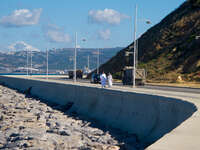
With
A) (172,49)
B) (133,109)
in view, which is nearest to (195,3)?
(172,49)

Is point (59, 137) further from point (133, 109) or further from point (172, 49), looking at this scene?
point (172, 49)

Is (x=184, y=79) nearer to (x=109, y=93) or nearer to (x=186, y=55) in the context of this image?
(x=186, y=55)

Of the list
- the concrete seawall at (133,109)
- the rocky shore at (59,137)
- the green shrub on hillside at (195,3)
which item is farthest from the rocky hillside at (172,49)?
the rocky shore at (59,137)

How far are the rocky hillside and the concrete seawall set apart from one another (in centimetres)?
3481

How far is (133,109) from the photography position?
57.9 feet

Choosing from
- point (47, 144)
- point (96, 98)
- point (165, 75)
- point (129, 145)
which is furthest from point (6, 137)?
point (165, 75)

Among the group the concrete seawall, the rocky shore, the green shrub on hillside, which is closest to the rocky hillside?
the green shrub on hillside

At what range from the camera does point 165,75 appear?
6562cm

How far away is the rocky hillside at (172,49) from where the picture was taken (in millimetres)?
64062

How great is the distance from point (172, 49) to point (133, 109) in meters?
58.2

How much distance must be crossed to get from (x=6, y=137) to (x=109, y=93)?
6.86 meters

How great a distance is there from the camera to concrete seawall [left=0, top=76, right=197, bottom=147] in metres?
13.9

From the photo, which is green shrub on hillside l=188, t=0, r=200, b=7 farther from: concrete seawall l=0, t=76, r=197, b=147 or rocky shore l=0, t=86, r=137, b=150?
rocky shore l=0, t=86, r=137, b=150

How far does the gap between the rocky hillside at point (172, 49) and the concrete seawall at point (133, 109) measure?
34812 millimetres
